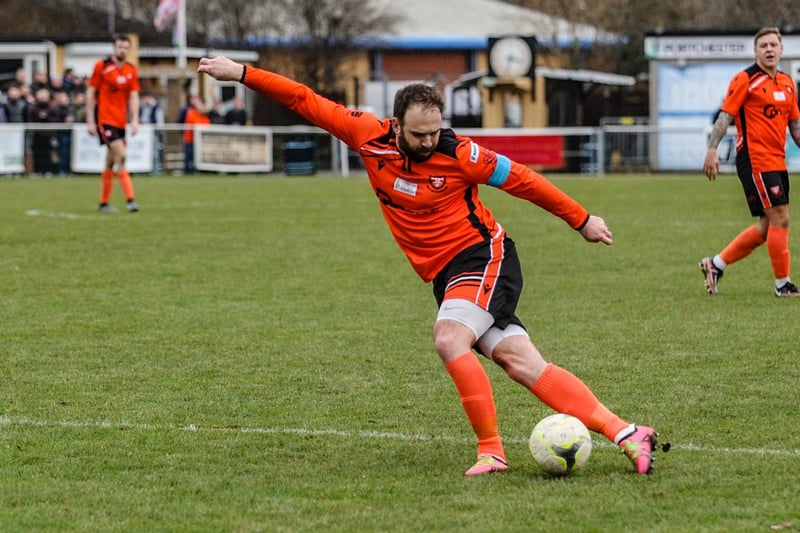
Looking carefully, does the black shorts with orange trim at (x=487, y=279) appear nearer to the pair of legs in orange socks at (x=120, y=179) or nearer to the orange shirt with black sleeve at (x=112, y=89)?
the pair of legs in orange socks at (x=120, y=179)

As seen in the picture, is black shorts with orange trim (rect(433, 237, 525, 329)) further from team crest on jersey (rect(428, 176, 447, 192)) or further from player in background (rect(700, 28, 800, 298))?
player in background (rect(700, 28, 800, 298))

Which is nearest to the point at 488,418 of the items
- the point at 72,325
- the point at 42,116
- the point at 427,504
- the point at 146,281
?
the point at 427,504

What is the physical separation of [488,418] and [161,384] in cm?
251

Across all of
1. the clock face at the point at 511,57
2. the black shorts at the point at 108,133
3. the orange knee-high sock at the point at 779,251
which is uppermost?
the clock face at the point at 511,57

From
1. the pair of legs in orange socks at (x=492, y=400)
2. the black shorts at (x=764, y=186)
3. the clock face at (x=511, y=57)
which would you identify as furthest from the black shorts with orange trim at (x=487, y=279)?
the clock face at (x=511, y=57)

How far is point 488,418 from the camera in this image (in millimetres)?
5562

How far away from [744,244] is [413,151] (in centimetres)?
615

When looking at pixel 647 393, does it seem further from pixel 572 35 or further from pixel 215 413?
pixel 572 35

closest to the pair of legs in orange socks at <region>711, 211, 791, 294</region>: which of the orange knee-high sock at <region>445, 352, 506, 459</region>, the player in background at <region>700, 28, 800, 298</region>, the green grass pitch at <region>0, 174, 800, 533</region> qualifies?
the player in background at <region>700, 28, 800, 298</region>

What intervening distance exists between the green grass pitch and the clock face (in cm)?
1737

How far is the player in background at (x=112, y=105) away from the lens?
1805cm

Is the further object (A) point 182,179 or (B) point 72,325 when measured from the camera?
(A) point 182,179

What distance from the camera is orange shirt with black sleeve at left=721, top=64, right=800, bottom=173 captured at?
34.9 ft

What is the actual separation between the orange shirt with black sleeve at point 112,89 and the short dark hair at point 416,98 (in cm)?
1331
